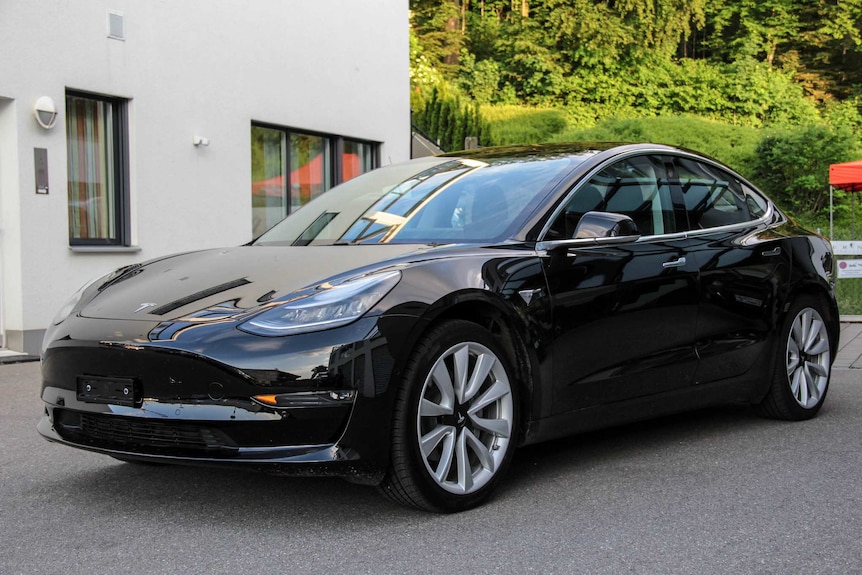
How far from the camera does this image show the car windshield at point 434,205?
4.42m

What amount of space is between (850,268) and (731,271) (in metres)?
6.85

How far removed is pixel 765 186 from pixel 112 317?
28.0m

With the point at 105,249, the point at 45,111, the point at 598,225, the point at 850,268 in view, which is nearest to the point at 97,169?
the point at 105,249

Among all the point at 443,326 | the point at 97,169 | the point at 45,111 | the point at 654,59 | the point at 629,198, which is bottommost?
the point at 443,326

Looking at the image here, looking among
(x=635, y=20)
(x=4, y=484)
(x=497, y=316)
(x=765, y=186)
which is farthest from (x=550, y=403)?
(x=635, y=20)

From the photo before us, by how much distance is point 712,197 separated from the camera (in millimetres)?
5438

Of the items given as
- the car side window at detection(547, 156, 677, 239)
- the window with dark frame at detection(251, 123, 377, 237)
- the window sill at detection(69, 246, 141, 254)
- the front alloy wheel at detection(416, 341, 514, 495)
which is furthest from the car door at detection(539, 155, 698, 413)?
the window with dark frame at detection(251, 123, 377, 237)

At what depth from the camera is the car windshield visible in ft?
14.5

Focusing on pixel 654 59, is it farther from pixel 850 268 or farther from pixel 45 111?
pixel 45 111

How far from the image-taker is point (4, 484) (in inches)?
171

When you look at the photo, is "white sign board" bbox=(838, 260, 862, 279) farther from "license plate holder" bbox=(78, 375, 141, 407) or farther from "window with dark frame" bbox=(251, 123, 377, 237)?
"license plate holder" bbox=(78, 375, 141, 407)

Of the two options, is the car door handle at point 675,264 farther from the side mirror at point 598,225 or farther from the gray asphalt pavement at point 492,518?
the gray asphalt pavement at point 492,518

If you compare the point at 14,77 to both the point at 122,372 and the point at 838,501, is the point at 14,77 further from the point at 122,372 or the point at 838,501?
the point at 838,501

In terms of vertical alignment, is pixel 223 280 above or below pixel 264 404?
above
